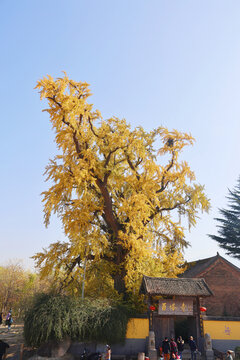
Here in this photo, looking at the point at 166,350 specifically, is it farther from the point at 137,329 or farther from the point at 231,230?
the point at 231,230

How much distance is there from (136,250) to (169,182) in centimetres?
573

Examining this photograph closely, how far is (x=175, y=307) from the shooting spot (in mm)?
15227

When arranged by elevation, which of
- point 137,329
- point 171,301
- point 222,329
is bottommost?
point 137,329

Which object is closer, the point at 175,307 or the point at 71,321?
the point at 71,321

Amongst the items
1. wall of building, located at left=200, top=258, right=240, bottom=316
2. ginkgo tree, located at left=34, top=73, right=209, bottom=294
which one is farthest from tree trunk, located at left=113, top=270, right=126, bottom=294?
wall of building, located at left=200, top=258, right=240, bottom=316

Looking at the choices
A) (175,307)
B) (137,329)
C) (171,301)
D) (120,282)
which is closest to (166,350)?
(137,329)

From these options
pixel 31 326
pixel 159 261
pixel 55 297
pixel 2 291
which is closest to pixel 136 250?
pixel 159 261

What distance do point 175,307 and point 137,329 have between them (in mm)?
2446

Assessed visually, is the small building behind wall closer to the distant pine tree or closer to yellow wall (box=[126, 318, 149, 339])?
yellow wall (box=[126, 318, 149, 339])

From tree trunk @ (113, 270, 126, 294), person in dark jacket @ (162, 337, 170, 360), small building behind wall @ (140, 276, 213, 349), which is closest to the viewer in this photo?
person in dark jacket @ (162, 337, 170, 360)

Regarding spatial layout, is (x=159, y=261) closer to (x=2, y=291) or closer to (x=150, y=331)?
(x=150, y=331)

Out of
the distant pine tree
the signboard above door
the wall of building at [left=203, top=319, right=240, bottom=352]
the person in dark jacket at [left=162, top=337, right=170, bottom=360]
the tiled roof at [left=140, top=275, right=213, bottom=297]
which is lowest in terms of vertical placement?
the person in dark jacket at [left=162, top=337, right=170, bottom=360]

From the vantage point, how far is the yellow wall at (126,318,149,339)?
1502 cm

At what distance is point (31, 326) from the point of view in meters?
13.8
